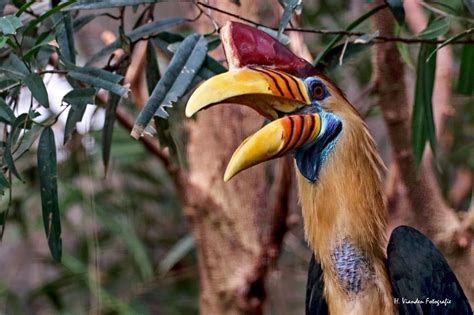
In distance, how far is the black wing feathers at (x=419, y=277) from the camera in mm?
1363

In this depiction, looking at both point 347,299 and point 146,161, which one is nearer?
point 347,299

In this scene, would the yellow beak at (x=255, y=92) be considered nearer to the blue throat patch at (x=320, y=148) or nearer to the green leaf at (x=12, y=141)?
the blue throat patch at (x=320, y=148)

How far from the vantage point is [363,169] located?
1.37 m

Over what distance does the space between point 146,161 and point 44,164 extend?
1541mm

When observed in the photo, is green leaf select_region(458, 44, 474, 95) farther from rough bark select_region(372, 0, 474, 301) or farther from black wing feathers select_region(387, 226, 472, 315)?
black wing feathers select_region(387, 226, 472, 315)

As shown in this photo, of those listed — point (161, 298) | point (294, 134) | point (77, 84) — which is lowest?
point (161, 298)

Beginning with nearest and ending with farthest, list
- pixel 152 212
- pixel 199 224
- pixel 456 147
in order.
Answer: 1. pixel 199 224
2. pixel 456 147
3. pixel 152 212

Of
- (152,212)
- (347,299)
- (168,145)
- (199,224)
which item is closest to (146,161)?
(152,212)

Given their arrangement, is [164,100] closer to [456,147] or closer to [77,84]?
[77,84]

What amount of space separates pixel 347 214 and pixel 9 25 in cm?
50

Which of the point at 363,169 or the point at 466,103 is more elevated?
the point at 466,103

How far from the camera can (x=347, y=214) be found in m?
1.37

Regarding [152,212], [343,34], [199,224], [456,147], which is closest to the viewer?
[343,34]

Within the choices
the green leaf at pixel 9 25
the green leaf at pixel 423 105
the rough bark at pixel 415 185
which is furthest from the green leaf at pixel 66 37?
the rough bark at pixel 415 185
